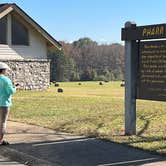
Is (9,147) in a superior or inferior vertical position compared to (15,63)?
inferior

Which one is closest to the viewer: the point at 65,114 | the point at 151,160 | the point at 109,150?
the point at 151,160

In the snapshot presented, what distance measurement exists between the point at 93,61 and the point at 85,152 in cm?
8432

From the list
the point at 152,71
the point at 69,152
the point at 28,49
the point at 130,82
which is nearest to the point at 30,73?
the point at 28,49

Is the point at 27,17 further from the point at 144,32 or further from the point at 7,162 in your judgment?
the point at 7,162

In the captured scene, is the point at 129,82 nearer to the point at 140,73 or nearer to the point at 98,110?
the point at 140,73

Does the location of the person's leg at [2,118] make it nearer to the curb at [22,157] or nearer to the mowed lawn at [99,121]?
the curb at [22,157]

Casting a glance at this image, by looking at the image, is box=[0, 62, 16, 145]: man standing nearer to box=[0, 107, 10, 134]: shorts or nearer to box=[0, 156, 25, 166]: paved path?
box=[0, 107, 10, 134]: shorts

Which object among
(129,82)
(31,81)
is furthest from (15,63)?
(129,82)

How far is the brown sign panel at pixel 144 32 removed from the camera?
36.1 ft

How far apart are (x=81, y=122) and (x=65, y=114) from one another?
90.7 inches

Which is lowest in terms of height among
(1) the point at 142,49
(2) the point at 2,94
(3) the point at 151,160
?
(3) the point at 151,160

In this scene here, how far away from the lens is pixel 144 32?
37.6 ft

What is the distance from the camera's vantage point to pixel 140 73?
11727 millimetres

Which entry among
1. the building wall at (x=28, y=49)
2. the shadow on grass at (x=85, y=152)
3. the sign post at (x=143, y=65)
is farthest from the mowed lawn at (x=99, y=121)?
the building wall at (x=28, y=49)
